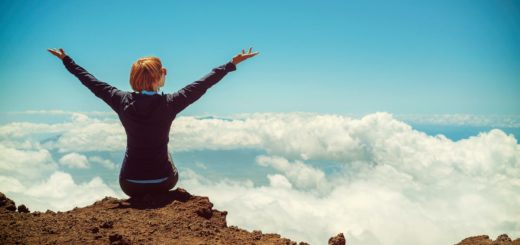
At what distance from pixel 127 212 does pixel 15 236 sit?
6.30ft

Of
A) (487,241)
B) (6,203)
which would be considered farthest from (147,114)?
(487,241)

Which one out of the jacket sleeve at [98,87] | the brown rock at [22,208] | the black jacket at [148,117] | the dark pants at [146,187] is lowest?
the brown rock at [22,208]

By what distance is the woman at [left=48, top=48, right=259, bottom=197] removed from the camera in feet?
26.3

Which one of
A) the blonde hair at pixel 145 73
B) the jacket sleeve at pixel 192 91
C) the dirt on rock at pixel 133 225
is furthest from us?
the jacket sleeve at pixel 192 91

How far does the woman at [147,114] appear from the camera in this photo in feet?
26.3

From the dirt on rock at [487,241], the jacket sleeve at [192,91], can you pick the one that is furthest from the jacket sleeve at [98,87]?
the dirt on rock at [487,241]

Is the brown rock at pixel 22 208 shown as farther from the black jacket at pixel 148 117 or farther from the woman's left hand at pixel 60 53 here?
the woman's left hand at pixel 60 53

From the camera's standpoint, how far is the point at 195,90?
8203mm

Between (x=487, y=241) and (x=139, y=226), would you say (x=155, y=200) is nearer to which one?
(x=139, y=226)

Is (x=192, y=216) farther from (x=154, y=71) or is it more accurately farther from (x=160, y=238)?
(x=154, y=71)

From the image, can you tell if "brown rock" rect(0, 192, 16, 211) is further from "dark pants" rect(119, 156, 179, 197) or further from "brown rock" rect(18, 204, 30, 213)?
"dark pants" rect(119, 156, 179, 197)

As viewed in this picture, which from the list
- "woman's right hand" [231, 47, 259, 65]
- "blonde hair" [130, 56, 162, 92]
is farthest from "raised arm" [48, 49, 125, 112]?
"woman's right hand" [231, 47, 259, 65]

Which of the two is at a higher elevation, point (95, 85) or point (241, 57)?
point (241, 57)

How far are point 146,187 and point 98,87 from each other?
7.52 ft
